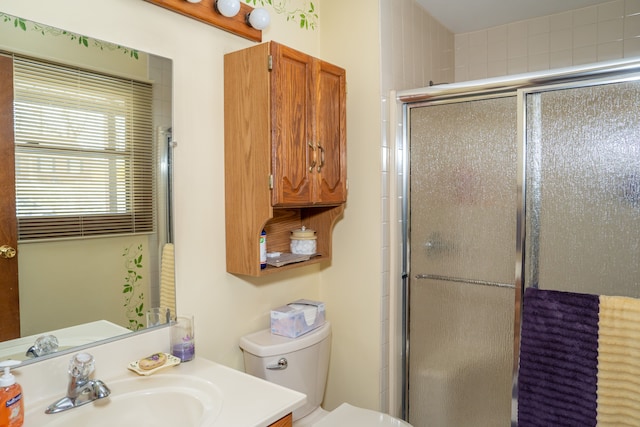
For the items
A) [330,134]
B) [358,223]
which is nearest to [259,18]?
[330,134]

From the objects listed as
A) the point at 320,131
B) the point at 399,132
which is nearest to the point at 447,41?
the point at 399,132

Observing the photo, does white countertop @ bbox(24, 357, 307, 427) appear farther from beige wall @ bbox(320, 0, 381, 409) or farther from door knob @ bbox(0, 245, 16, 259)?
beige wall @ bbox(320, 0, 381, 409)

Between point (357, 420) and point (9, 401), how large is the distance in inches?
47.6

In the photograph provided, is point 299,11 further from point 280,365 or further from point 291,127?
point 280,365

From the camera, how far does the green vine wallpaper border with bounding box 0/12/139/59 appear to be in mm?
1128

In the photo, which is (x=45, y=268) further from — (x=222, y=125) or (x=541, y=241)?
(x=541, y=241)

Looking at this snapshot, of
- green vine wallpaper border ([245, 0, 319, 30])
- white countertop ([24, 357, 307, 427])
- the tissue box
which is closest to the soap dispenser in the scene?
white countertop ([24, 357, 307, 427])

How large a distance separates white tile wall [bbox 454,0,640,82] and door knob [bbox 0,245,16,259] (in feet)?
8.35

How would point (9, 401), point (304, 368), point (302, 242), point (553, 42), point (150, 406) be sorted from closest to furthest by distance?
point (9, 401) → point (150, 406) → point (304, 368) → point (302, 242) → point (553, 42)

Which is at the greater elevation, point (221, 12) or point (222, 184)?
point (221, 12)

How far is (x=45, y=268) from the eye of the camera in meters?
1.19

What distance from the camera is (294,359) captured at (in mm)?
1710

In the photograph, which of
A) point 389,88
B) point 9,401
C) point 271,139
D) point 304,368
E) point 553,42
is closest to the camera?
point 9,401

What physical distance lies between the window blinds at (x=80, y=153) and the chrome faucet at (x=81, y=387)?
1.13ft
